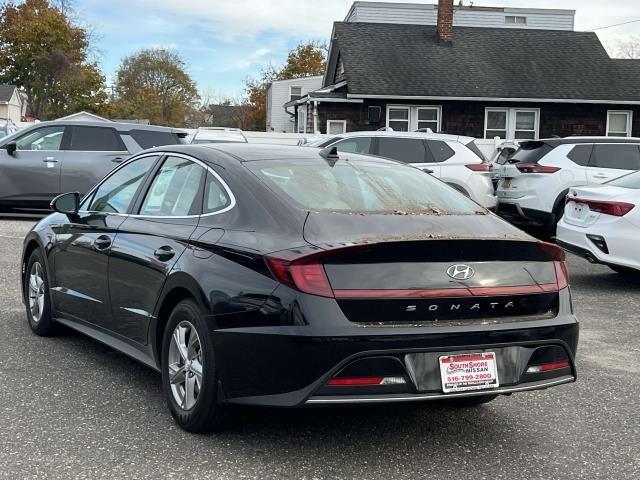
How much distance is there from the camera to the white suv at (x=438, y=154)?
46.5 ft

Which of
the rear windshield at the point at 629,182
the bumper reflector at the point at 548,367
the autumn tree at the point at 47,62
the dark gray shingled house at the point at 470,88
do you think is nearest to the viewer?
the bumper reflector at the point at 548,367

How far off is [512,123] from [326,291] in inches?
1041

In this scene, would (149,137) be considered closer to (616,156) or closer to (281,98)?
(616,156)

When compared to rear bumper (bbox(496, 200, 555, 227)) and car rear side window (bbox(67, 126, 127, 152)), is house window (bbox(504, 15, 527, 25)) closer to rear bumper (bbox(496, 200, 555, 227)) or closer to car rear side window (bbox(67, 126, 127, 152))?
rear bumper (bbox(496, 200, 555, 227))

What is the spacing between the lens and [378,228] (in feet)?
13.5

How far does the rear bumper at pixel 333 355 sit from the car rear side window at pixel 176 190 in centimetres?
102

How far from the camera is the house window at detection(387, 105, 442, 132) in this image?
93.2 ft

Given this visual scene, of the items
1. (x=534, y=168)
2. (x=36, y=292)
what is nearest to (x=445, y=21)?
(x=534, y=168)

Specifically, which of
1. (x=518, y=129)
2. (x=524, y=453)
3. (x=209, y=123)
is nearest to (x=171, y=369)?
(x=524, y=453)

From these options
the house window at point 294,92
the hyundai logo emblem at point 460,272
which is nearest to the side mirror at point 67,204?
the hyundai logo emblem at point 460,272

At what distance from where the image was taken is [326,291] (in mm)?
3805

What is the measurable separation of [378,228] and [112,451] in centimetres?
171

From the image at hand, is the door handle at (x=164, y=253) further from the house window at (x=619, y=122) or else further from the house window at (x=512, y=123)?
the house window at (x=619, y=122)

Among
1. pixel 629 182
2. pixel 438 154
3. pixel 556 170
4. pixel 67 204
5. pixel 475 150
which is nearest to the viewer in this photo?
pixel 67 204
